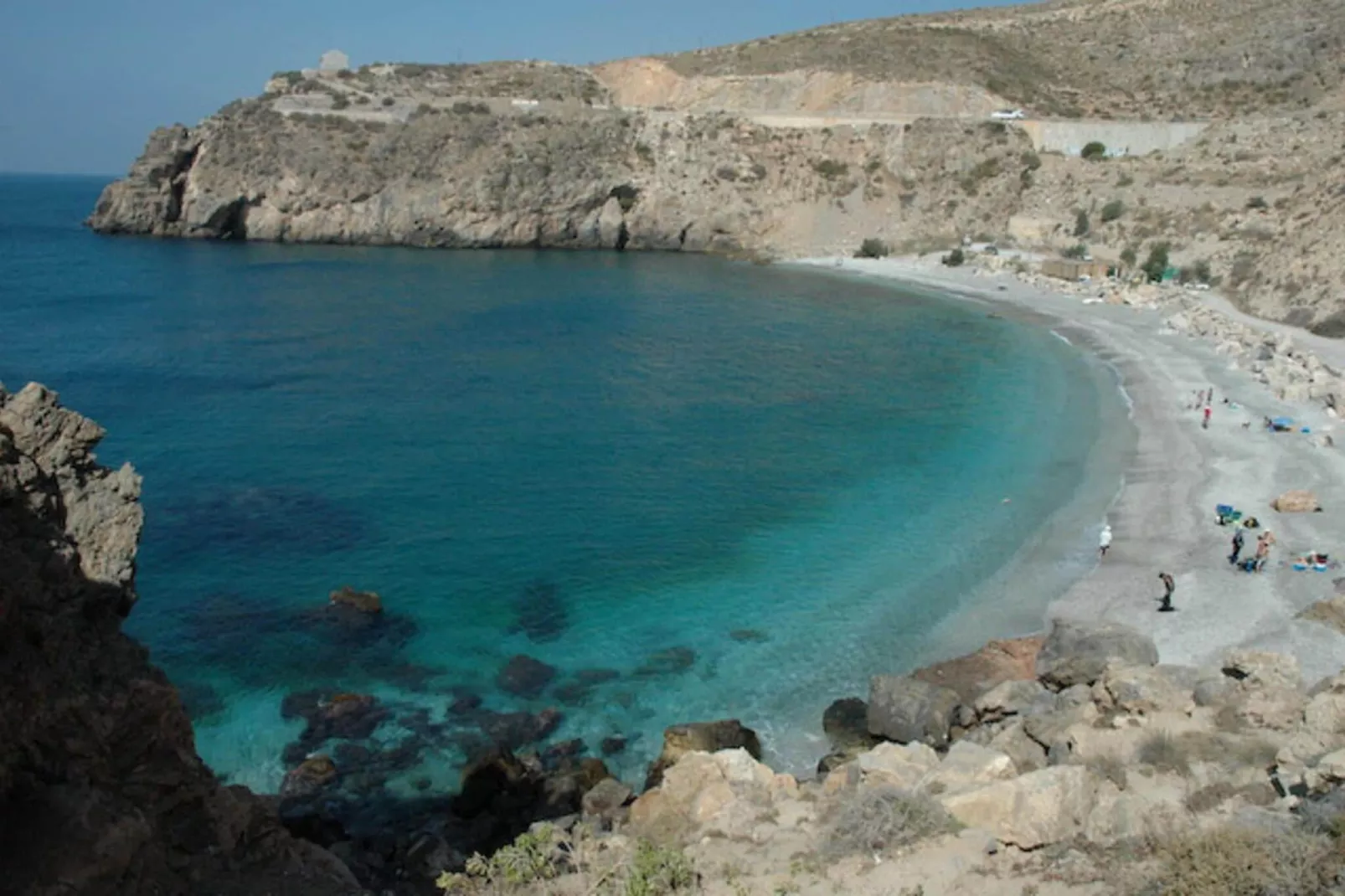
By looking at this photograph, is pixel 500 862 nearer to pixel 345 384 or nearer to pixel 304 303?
pixel 345 384

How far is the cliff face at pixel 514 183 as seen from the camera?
92688mm

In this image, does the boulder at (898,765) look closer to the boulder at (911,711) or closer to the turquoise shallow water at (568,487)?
the boulder at (911,711)

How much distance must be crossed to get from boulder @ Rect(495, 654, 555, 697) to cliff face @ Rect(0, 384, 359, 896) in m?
8.78

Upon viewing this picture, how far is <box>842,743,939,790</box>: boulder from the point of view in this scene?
47.2ft

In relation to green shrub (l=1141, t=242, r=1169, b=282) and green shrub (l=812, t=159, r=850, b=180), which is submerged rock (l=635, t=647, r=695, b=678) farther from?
green shrub (l=812, t=159, r=850, b=180)

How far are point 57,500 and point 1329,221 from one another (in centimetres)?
6070

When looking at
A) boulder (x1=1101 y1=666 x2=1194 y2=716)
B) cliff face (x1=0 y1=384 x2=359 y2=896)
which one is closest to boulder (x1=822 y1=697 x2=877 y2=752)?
boulder (x1=1101 y1=666 x2=1194 y2=716)

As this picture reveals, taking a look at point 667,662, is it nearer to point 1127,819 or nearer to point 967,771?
point 967,771

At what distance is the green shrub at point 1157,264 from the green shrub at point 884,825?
6291 cm

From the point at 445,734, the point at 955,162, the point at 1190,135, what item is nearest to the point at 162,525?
the point at 445,734

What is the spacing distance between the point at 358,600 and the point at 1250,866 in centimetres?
1904

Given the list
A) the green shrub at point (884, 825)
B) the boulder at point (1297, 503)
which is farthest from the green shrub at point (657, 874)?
the boulder at point (1297, 503)

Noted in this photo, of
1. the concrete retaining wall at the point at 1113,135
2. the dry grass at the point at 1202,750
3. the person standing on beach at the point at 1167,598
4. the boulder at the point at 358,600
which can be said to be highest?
the concrete retaining wall at the point at 1113,135

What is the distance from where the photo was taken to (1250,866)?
9492 millimetres
